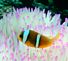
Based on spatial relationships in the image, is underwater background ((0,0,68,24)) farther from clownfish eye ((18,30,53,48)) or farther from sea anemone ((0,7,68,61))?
clownfish eye ((18,30,53,48))

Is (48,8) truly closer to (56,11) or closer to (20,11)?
(56,11)

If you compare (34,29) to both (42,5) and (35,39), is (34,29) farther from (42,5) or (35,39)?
(42,5)

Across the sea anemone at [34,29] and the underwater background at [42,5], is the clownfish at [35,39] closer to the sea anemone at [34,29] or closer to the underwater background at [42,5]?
the sea anemone at [34,29]

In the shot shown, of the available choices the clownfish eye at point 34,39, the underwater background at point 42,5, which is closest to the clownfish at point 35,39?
the clownfish eye at point 34,39

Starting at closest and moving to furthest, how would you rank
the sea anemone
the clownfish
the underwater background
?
the sea anemone → the clownfish → the underwater background

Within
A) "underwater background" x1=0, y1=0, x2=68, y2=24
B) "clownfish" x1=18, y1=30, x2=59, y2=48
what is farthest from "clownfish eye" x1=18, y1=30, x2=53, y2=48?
"underwater background" x1=0, y1=0, x2=68, y2=24

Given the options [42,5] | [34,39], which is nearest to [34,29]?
[34,39]

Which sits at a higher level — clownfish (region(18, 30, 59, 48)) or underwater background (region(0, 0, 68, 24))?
clownfish (region(18, 30, 59, 48))
